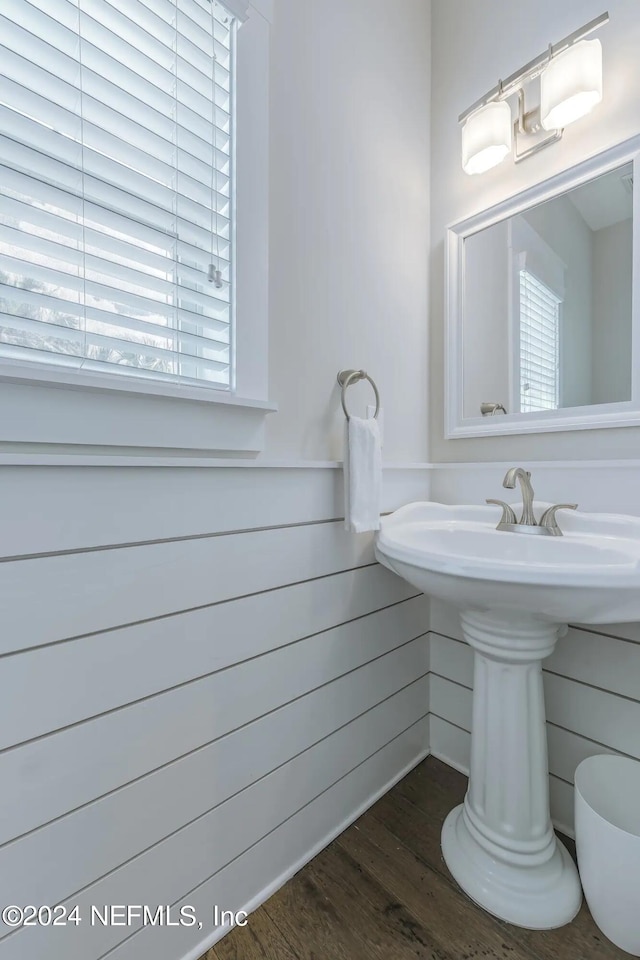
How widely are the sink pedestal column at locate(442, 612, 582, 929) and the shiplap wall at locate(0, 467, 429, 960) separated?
0.31m

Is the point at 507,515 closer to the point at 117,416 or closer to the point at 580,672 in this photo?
the point at 580,672

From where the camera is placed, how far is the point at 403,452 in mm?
1345

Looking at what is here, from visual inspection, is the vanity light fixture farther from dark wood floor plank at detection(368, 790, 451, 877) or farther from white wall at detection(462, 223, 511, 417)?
dark wood floor plank at detection(368, 790, 451, 877)

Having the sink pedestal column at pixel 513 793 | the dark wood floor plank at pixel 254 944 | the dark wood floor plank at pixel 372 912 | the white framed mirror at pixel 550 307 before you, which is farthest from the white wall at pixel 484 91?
the dark wood floor plank at pixel 254 944

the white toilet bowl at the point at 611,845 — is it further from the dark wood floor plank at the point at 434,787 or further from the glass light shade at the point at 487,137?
the glass light shade at the point at 487,137

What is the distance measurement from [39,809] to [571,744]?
120 cm

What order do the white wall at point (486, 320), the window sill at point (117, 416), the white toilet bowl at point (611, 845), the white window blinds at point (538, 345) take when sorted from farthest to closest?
the white wall at point (486, 320) < the white window blinds at point (538, 345) < the white toilet bowl at point (611, 845) < the window sill at point (117, 416)

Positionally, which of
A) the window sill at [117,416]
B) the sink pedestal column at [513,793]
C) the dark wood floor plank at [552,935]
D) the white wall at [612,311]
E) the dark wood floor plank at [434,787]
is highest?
the white wall at [612,311]

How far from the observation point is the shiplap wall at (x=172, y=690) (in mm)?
636

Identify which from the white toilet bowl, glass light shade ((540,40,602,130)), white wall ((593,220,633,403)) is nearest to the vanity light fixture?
glass light shade ((540,40,602,130))

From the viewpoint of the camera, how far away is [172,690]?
2.57 feet

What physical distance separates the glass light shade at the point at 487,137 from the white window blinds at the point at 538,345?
32cm

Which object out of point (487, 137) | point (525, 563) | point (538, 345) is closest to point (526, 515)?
point (525, 563)

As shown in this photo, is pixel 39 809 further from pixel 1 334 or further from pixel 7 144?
pixel 7 144
